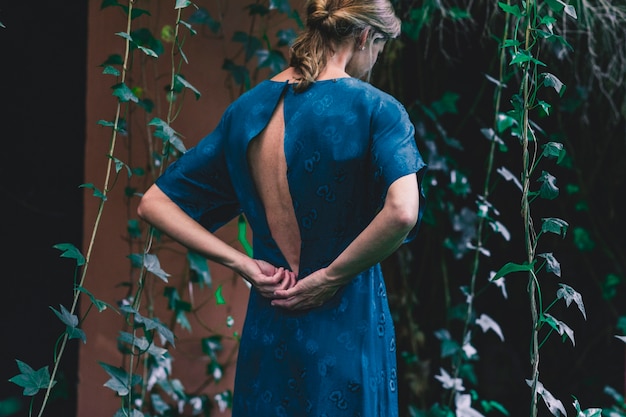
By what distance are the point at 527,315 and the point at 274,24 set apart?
155cm

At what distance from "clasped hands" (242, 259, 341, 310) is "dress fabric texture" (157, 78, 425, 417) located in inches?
1.1

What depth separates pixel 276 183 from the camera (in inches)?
73.5

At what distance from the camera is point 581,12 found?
2928mm

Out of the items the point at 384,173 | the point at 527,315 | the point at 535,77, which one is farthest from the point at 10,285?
the point at 527,315

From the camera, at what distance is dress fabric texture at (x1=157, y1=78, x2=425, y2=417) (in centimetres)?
177

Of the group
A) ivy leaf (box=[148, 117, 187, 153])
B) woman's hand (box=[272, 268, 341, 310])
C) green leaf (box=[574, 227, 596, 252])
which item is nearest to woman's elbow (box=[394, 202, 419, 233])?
woman's hand (box=[272, 268, 341, 310])

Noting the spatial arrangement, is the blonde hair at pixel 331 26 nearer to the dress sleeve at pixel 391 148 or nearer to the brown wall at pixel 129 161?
the dress sleeve at pixel 391 148

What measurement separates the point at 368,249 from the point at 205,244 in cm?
40

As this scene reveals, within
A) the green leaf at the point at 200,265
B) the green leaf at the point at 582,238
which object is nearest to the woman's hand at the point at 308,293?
the green leaf at the point at 200,265

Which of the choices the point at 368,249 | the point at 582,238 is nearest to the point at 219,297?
the point at 368,249

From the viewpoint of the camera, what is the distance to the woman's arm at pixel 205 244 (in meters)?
1.88

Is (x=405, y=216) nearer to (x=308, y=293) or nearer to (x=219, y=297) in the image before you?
(x=308, y=293)

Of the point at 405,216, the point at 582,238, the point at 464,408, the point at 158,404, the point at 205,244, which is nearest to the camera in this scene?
the point at 405,216

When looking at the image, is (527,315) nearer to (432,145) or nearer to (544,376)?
(544,376)
